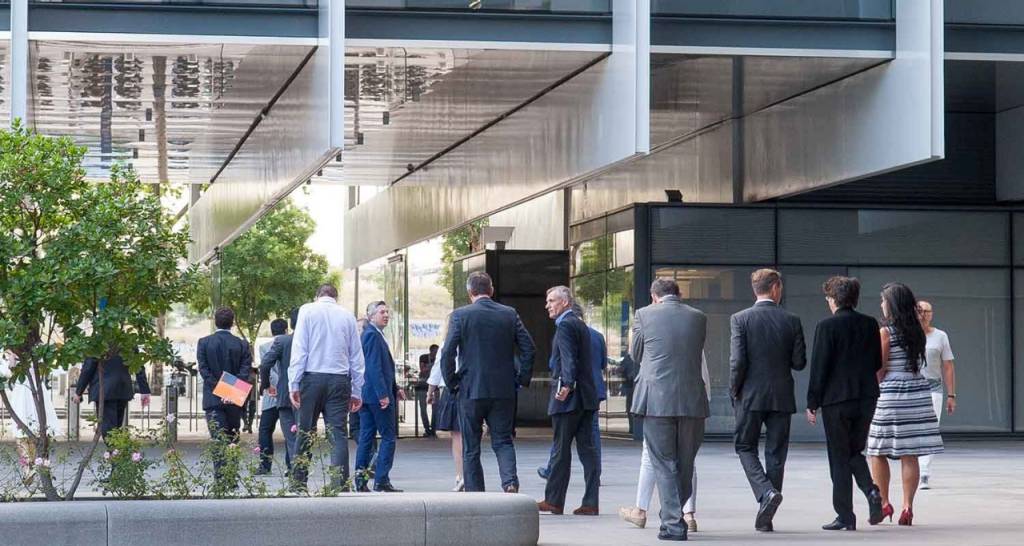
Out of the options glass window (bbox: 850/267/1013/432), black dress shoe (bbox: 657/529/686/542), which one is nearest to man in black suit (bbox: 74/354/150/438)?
black dress shoe (bbox: 657/529/686/542)

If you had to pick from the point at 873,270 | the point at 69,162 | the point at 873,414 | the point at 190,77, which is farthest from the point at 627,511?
the point at 873,270

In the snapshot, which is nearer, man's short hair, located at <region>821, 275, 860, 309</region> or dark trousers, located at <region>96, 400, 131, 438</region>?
man's short hair, located at <region>821, 275, 860, 309</region>

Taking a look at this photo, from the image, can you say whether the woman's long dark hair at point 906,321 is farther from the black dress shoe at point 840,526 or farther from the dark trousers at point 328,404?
the dark trousers at point 328,404

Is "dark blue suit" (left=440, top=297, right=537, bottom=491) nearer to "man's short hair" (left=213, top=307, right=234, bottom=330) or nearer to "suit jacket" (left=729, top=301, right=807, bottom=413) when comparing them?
"suit jacket" (left=729, top=301, right=807, bottom=413)

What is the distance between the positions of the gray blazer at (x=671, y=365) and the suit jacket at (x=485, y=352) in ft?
4.54

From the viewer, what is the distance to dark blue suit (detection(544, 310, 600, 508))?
12141mm

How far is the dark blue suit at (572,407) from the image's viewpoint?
1214 cm

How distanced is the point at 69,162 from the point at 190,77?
384 inches

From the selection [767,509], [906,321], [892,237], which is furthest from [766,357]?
[892,237]

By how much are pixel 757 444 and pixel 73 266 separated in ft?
15.8

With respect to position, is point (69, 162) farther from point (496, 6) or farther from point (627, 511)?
point (496, 6)

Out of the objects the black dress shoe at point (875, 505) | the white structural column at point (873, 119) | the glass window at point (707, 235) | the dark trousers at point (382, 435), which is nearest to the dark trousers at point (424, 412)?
the glass window at point (707, 235)

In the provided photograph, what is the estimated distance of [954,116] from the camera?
23.8m

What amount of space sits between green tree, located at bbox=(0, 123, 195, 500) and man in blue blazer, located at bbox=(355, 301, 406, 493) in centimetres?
392
